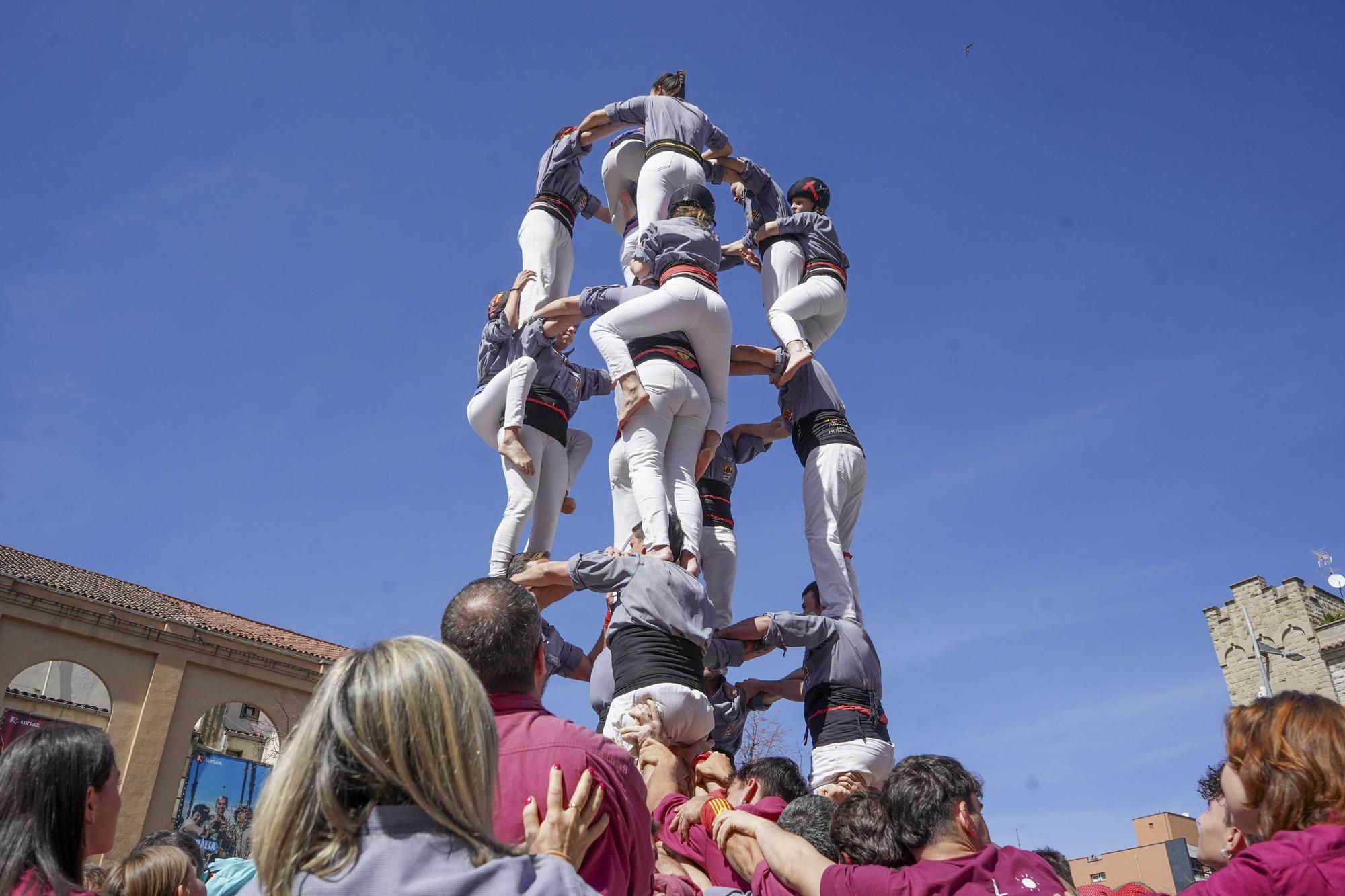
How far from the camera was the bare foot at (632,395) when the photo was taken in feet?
19.8

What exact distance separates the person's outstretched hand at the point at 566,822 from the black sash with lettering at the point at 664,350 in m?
4.45

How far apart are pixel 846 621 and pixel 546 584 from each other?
1.88 meters

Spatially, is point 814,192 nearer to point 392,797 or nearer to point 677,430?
point 677,430

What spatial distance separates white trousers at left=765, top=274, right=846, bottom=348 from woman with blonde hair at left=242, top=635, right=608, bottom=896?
5.90 metres

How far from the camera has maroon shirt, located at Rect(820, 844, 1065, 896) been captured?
266 cm

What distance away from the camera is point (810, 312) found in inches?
310

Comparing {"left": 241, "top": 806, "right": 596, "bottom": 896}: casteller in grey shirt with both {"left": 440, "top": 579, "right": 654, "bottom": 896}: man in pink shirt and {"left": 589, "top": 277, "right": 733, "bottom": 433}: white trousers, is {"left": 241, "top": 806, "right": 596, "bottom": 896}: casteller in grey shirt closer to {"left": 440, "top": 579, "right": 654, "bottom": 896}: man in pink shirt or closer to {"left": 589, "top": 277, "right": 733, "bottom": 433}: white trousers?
{"left": 440, "top": 579, "right": 654, "bottom": 896}: man in pink shirt

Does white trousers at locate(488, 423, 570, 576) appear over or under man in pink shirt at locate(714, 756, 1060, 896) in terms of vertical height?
over

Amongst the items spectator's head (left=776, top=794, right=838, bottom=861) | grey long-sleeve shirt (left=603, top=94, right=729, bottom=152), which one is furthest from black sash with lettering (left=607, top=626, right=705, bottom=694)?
grey long-sleeve shirt (left=603, top=94, right=729, bottom=152)

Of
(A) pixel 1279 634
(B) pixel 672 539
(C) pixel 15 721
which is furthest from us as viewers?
(A) pixel 1279 634

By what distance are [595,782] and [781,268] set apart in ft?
21.5

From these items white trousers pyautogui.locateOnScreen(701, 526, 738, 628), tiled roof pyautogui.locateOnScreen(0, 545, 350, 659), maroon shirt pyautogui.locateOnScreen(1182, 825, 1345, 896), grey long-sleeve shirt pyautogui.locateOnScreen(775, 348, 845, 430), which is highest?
tiled roof pyautogui.locateOnScreen(0, 545, 350, 659)

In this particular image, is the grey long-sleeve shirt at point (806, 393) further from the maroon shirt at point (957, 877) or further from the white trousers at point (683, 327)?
the maroon shirt at point (957, 877)

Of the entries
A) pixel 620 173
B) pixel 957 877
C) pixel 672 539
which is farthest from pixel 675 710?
pixel 620 173
